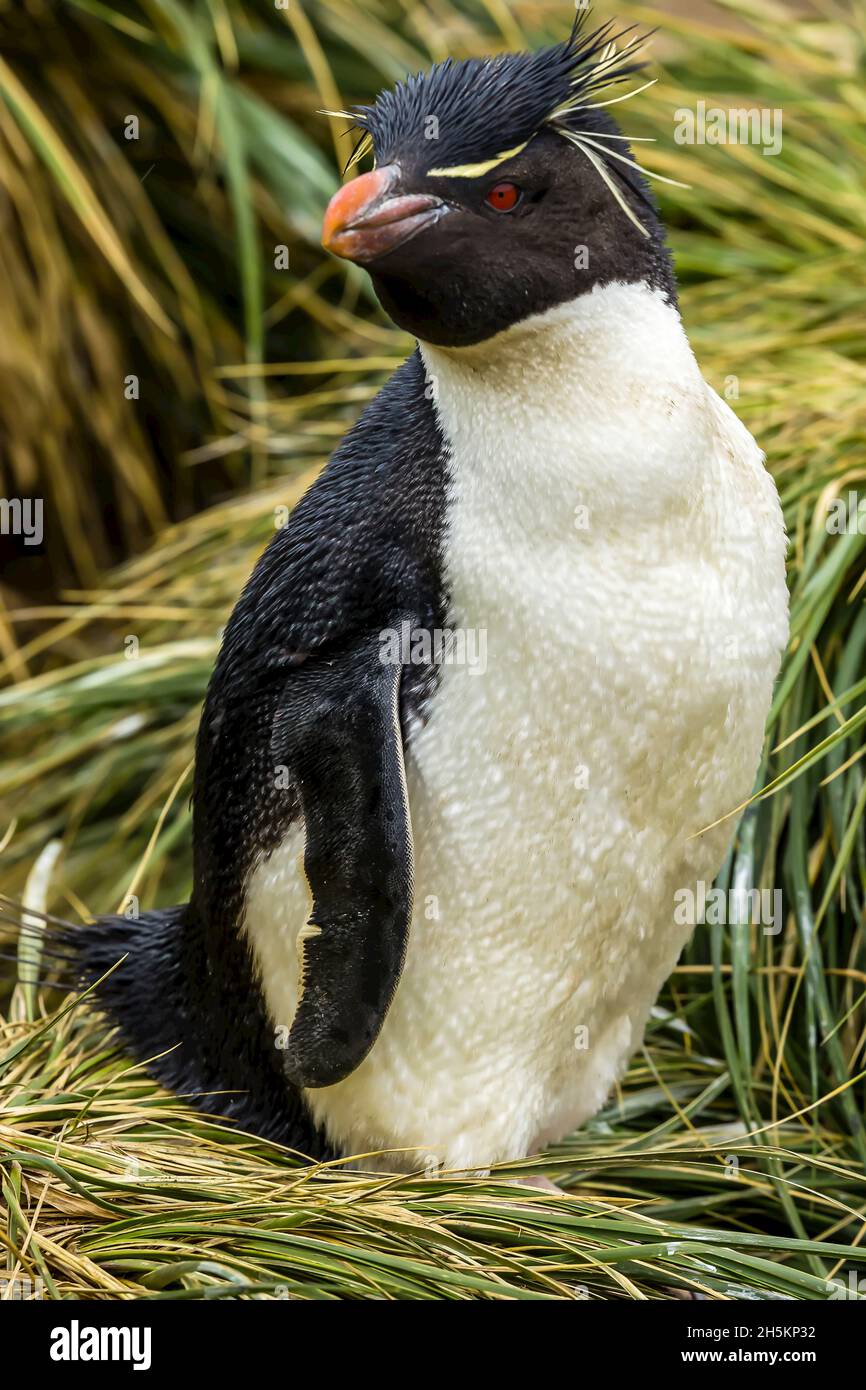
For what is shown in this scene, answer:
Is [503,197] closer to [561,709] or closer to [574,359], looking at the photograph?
[574,359]

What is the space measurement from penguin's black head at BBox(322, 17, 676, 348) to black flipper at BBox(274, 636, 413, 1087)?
33 centimetres

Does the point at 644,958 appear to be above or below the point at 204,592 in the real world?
below

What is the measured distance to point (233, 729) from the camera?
1724 mm

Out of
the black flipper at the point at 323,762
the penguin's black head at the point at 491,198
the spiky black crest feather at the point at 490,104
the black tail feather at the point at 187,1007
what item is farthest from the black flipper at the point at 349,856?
the spiky black crest feather at the point at 490,104

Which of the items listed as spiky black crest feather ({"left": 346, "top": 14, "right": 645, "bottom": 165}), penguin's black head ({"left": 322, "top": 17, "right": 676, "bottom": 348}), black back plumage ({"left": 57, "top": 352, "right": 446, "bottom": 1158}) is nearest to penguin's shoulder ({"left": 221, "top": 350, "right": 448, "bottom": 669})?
black back plumage ({"left": 57, "top": 352, "right": 446, "bottom": 1158})

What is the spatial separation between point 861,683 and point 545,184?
0.79m

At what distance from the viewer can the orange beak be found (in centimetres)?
142

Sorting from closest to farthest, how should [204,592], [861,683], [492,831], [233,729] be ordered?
[492,831] < [233,729] < [861,683] < [204,592]

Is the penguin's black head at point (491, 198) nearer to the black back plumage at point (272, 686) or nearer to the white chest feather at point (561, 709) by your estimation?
the white chest feather at point (561, 709)

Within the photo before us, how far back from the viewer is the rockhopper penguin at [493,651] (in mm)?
1509

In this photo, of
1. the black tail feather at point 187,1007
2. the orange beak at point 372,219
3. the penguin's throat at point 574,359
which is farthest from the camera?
the black tail feather at point 187,1007

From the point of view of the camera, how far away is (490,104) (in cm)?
148
